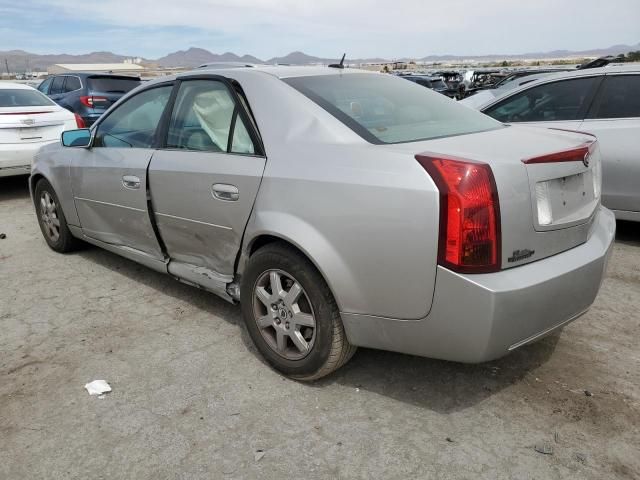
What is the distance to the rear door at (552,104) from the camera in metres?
5.38

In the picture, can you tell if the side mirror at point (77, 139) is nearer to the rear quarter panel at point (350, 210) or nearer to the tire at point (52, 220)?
the tire at point (52, 220)

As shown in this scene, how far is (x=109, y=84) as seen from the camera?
1181 cm

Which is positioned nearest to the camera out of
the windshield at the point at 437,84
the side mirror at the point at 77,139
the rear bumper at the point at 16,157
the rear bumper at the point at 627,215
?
the side mirror at the point at 77,139

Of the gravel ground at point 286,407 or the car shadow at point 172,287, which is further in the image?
the car shadow at point 172,287

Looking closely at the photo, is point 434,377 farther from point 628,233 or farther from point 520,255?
point 628,233

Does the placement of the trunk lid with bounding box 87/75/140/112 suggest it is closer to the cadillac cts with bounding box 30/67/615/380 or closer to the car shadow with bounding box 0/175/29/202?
the car shadow with bounding box 0/175/29/202

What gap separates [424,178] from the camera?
2.29 meters

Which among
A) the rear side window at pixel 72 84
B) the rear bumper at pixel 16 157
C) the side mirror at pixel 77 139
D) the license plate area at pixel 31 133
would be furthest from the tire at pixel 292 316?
the rear side window at pixel 72 84

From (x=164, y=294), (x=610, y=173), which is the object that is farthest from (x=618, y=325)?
(x=164, y=294)

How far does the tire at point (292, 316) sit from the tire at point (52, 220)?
2.63m

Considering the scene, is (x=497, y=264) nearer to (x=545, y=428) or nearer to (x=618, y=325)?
(x=545, y=428)

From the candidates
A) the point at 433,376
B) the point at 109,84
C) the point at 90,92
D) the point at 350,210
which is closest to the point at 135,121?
the point at 350,210

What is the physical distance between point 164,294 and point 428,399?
2246 mm

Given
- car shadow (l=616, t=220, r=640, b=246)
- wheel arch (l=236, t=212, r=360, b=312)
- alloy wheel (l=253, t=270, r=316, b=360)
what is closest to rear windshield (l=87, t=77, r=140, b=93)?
car shadow (l=616, t=220, r=640, b=246)
